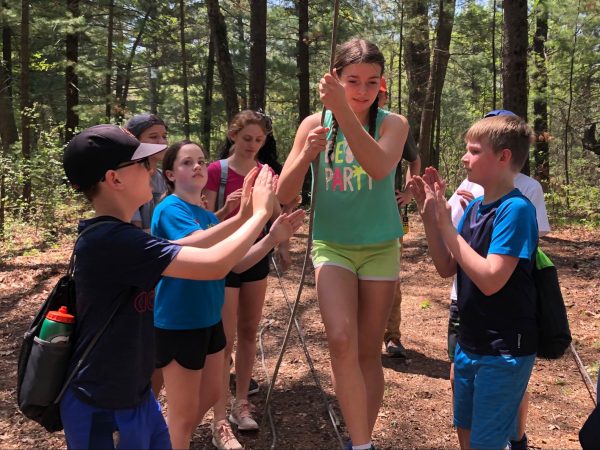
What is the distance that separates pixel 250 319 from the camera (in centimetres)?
353

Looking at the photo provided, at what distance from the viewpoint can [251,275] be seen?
11.3 ft

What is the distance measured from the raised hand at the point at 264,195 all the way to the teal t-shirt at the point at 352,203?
1.80 feet

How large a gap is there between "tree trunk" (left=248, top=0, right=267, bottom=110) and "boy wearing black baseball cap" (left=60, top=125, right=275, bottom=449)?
9256 mm

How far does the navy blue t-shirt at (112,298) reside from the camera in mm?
1740

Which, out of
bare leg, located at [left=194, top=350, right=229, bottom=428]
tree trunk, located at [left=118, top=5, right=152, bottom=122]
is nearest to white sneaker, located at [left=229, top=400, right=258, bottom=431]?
bare leg, located at [left=194, top=350, right=229, bottom=428]

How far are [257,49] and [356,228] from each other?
9343 mm

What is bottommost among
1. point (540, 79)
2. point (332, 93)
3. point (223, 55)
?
point (332, 93)

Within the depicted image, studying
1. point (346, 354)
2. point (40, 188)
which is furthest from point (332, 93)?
point (40, 188)

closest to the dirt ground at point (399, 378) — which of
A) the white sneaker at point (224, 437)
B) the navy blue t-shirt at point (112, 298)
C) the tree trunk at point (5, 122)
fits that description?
the white sneaker at point (224, 437)

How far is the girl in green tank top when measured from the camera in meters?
2.58

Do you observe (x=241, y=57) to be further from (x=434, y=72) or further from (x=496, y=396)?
(x=496, y=396)

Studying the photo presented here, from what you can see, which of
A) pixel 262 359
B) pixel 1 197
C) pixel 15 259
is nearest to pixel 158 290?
pixel 262 359

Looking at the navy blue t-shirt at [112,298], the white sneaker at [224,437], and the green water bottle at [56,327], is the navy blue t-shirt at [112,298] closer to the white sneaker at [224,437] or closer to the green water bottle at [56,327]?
the green water bottle at [56,327]

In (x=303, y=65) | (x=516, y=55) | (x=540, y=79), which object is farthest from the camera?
(x=303, y=65)
